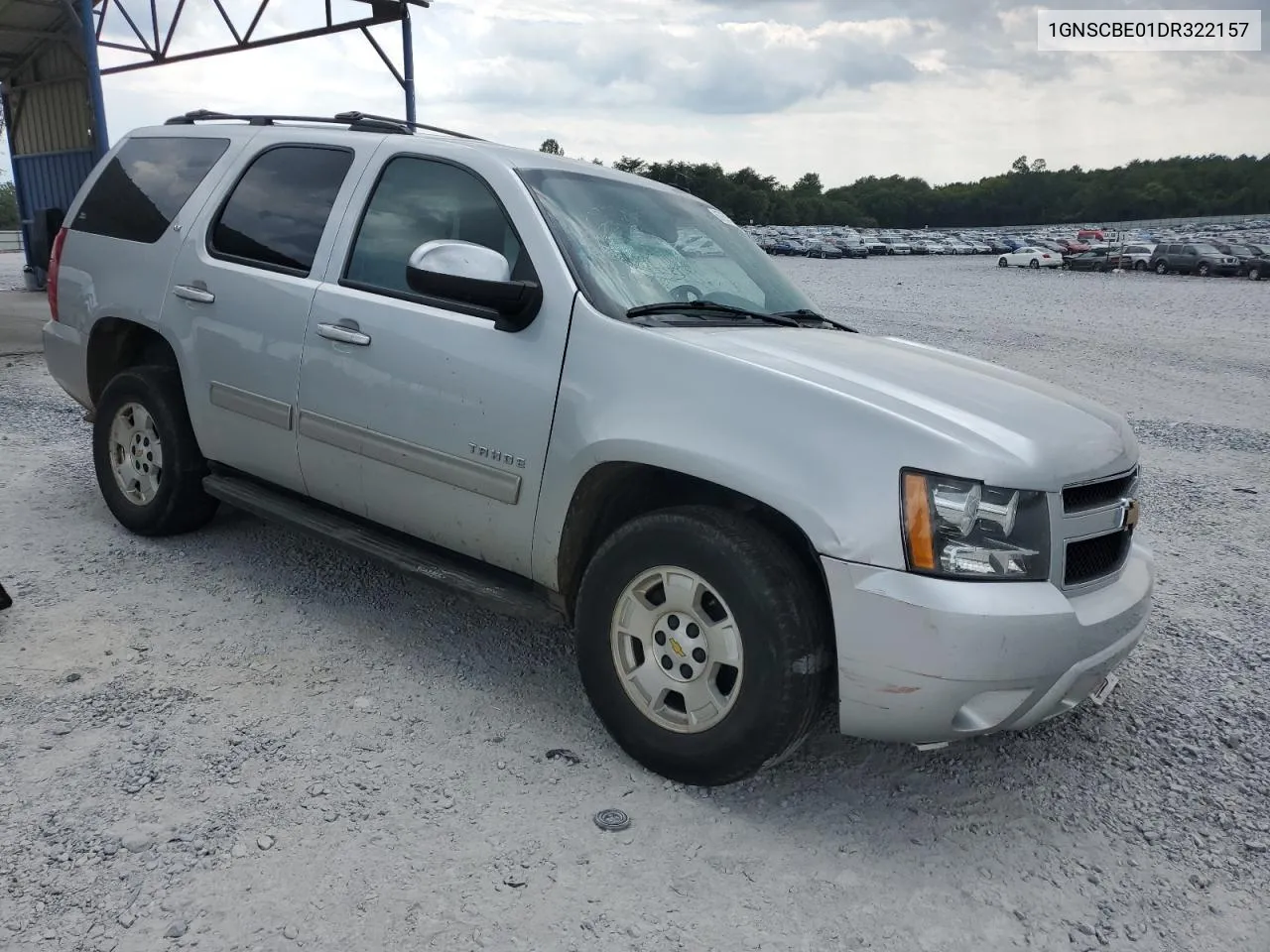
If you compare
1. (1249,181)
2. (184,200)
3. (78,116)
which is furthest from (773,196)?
(184,200)

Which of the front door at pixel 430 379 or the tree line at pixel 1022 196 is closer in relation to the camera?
the front door at pixel 430 379

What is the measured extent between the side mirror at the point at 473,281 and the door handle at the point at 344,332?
1.75 feet

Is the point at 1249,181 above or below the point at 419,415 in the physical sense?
above

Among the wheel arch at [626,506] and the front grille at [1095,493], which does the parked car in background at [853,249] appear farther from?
the wheel arch at [626,506]

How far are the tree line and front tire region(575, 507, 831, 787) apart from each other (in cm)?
11065

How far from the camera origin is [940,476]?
255 cm

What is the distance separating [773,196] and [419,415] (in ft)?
451

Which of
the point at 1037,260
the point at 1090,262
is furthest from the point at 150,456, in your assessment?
the point at 1037,260

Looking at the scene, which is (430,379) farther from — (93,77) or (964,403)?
(93,77)

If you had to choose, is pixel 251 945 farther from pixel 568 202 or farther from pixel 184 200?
pixel 184 200

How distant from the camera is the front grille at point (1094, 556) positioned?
2760 millimetres

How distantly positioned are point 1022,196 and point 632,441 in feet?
531

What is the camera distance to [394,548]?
3.69 meters

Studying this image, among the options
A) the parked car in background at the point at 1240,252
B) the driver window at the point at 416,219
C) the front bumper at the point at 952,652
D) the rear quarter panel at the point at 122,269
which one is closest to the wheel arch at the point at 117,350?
the rear quarter panel at the point at 122,269
